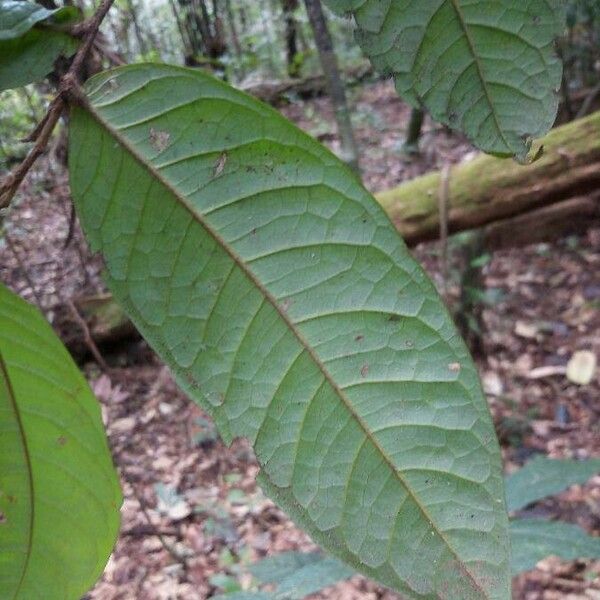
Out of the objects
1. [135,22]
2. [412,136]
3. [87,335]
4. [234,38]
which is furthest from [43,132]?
[234,38]

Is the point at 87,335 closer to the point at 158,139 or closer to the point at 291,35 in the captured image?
the point at 158,139

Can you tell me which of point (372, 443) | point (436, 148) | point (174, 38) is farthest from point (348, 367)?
point (174, 38)

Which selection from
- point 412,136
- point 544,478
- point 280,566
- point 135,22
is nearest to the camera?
point 280,566

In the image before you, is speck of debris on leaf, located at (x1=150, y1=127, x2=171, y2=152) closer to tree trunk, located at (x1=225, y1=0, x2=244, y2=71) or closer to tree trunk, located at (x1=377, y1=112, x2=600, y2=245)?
tree trunk, located at (x1=377, y1=112, x2=600, y2=245)

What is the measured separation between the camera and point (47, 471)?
0.42m

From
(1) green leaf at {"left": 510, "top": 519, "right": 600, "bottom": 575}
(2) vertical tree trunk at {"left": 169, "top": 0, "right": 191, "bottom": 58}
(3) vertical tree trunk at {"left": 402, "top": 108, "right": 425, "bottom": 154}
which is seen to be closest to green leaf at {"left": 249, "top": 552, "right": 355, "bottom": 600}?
(1) green leaf at {"left": 510, "top": 519, "right": 600, "bottom": 575}

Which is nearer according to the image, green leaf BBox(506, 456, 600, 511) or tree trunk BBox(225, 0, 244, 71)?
green leaf BBox(506, 456, 600, 511)

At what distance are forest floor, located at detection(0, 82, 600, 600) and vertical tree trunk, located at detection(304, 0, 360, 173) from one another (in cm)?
78

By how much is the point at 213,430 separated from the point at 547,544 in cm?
145

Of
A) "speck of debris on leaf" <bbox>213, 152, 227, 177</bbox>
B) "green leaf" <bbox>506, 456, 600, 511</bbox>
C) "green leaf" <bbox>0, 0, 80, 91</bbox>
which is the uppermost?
"green leaf" <bbox>0, 0, 80, 91</bbox>

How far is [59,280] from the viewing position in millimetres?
2688

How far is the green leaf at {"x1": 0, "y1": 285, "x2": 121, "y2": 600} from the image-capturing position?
1.29ft

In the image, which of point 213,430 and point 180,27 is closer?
point 213,430

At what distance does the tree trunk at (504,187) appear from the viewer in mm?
1805
